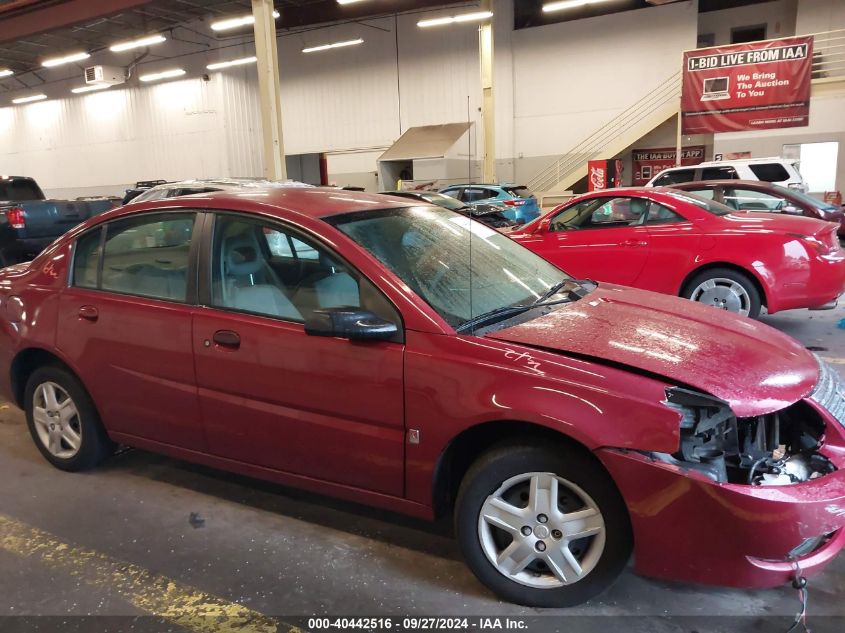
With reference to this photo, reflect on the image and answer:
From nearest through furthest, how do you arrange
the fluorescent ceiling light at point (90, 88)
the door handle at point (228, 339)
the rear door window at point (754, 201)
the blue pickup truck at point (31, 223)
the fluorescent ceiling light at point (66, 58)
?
the door handle at point (228, 339)
the rear door window at point (754, 201)
the blue pickup truck at point (31, 223)
the fluorescent ceiling light at point (66, 58)
the fluorescent ceiling light at point (90, 88)

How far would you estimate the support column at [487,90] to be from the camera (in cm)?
1775

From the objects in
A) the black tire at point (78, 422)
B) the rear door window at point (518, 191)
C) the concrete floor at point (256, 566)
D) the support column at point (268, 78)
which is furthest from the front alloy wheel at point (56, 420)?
the rear door window at point (518, 191)

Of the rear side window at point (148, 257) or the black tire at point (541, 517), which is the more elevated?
the rear side window at point (148, 257)

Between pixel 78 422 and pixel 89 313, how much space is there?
2.27 feet

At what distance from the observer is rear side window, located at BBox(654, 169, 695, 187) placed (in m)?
12.2

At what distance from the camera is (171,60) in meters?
25.8

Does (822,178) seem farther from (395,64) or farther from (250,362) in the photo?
(250,362)

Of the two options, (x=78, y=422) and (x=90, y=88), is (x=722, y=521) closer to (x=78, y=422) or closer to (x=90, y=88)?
(x=78, y=422)

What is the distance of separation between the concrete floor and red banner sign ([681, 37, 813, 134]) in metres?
15.8

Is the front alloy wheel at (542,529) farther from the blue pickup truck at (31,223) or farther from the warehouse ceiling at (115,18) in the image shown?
the warehouse ceiling at (115,18)

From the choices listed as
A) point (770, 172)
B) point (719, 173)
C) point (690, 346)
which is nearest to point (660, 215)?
point (690, 346)

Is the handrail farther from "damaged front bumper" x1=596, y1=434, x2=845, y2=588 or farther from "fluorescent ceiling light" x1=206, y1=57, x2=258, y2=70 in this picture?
"damaged front bumper" x1=596, y1=434, x2=845, y2=588

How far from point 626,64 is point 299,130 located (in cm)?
1261

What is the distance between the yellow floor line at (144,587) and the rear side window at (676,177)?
459 inches
